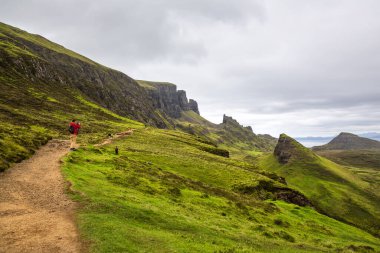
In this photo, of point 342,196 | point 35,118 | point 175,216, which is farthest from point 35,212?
point 342,196

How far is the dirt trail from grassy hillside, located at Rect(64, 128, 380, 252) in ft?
4.08

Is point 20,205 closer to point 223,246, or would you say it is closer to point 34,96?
point 223,246

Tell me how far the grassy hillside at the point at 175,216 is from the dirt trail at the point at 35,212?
1.24 meters

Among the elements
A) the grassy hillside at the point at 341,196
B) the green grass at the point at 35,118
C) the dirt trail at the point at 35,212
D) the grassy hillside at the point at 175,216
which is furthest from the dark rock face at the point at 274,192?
the grassy hillside at the point at 341,196

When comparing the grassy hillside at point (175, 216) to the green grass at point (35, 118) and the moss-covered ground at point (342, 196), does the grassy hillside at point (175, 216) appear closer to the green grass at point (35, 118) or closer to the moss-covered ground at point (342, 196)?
the green grass at point (35, 118)

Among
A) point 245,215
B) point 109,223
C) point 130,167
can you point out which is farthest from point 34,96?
point 109,223

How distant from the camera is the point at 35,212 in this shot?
75.5ft

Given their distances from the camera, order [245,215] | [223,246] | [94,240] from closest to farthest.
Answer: [94,240], [223,246], [245,215]

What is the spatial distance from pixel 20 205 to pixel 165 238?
1194cm

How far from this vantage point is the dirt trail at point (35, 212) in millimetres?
18234

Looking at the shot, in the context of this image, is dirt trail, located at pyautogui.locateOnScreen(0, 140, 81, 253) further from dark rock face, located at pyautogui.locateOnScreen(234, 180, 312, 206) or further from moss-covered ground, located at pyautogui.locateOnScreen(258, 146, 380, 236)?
moss-covered ground, located at pyautogui.locateOnScreen(258, 146, 380, 236)

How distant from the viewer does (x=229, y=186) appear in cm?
6256

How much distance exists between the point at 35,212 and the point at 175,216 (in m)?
12.5

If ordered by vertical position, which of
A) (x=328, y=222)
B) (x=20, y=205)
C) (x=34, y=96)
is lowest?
(x=328, y=222)
